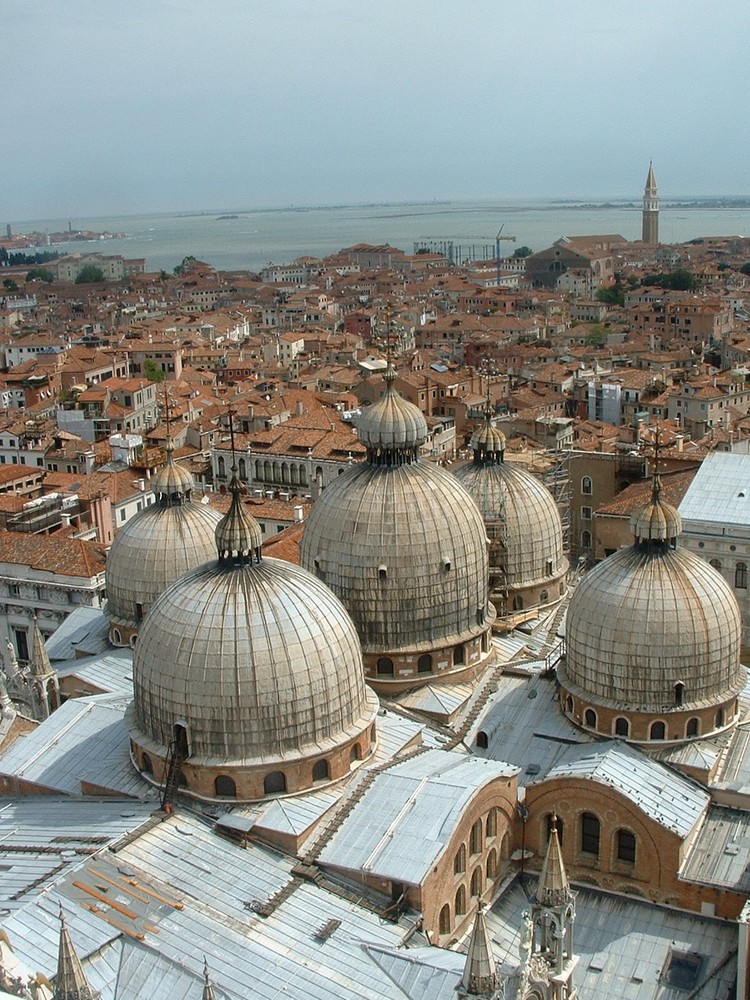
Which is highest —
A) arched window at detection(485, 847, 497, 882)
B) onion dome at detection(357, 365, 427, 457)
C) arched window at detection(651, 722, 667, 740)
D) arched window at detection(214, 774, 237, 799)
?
onion dome at detection(357, 365, 427, 457)

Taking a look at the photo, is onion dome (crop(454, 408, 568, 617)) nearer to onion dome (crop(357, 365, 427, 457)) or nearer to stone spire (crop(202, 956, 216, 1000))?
onion dome (crop(357, 365, 427, 457))

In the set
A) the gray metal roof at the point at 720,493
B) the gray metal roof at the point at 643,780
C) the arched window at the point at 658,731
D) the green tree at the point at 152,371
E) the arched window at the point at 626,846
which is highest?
the gray metal roof at the point at 720,493

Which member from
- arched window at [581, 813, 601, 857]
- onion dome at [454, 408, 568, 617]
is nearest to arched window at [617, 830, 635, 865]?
arched window at [581, 813, 601, 857]

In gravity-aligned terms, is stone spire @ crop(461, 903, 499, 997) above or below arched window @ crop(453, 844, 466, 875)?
above

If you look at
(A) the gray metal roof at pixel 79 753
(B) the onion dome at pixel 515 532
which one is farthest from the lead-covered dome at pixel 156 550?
(B) the onion dome at pixel 515 532

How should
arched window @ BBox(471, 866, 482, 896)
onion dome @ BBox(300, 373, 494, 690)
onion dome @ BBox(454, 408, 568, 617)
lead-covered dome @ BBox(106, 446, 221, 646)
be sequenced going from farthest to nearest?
onion dome @ BBox(454, 408, 568, 617)
lead-covered dome @ BBox(106, 446, 221, 646)
onion dome @ BBox(300, 373, 494, 690)
arched window @ BBox(471, 866, 482, 896)

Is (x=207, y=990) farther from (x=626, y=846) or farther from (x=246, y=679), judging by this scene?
(x=626, y=846)

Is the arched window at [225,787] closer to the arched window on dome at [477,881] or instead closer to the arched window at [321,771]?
the arched window at [321,771]

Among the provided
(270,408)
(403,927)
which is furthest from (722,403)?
(403,927)
